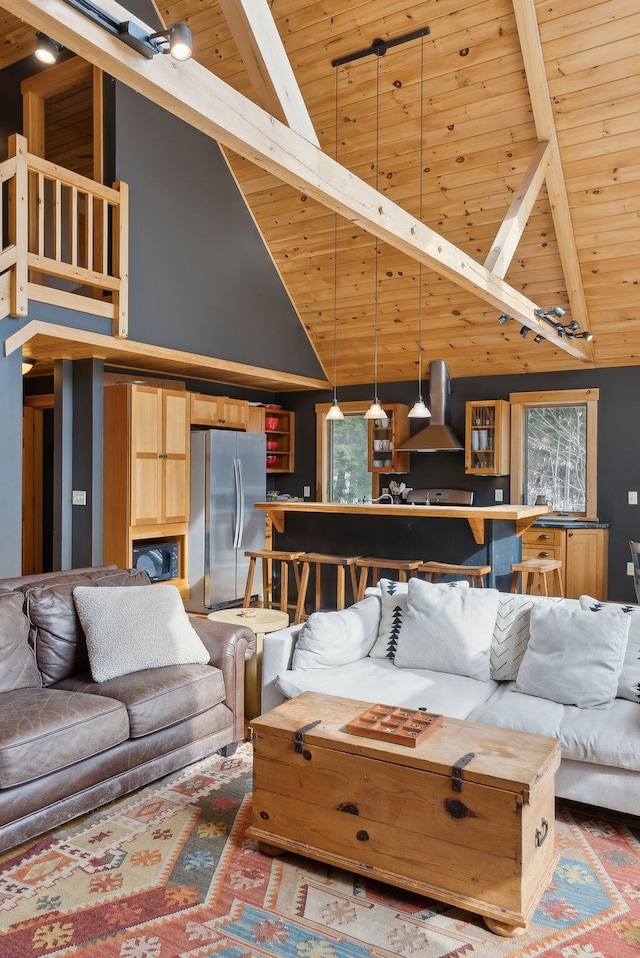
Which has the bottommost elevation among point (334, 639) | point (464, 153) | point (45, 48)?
point (334, 639)

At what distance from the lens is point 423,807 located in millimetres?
2189

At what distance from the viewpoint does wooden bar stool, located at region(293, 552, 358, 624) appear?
529 centimetres

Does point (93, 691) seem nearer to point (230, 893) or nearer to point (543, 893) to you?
point (230, 893)

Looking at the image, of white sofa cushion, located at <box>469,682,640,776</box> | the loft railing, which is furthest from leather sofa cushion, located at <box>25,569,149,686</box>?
the loft railing

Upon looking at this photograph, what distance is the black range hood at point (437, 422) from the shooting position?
7383 mm

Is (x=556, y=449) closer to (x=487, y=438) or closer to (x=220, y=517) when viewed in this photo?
(x=487, y=438)

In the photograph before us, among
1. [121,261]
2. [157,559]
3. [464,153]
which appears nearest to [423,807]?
[157,559]

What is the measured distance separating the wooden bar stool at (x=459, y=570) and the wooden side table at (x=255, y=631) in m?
1.35

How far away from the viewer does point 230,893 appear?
2.26 meters

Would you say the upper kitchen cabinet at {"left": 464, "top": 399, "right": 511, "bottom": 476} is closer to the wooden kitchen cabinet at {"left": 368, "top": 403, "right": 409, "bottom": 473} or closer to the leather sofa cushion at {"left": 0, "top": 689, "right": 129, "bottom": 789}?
the wooden kitchen cabinet at {"left": 368, "top": 403, "right": 409, "bottom": 473}

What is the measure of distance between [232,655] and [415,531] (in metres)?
2.32

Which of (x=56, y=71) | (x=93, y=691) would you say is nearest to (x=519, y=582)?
(x=93, y=691)

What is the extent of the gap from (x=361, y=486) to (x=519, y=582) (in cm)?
315

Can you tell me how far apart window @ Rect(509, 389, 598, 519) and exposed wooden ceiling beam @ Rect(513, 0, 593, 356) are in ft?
3.09
